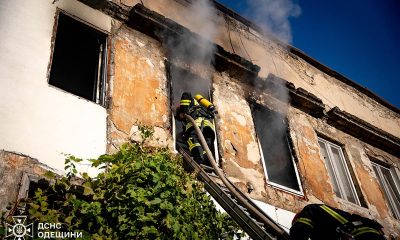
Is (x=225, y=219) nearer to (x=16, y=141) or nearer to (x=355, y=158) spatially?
(x=16, y=141)

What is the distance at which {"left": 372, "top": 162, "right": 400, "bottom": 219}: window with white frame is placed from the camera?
9.21m

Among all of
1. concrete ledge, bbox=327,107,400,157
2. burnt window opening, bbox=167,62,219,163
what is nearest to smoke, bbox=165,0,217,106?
burnt window opening, bbox=167,62,219,163

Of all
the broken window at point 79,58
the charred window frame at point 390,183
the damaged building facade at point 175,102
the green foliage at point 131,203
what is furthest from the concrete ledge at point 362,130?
the broken window at point 79,58

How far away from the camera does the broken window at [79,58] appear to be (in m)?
5.54

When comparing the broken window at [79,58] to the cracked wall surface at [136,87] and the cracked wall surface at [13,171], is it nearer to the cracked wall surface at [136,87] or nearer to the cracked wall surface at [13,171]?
the cracked wall surface at [136,87]

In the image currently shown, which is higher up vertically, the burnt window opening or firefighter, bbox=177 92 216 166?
the burnt window opening

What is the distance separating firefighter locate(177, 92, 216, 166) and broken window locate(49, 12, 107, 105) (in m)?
1.44

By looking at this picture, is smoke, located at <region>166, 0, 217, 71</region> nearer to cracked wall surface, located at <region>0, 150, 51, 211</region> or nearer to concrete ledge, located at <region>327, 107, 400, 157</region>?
cracked wall surface, located at <region>0, 150, 51, 211</region>

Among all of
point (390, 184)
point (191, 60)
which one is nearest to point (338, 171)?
point (390, 184)

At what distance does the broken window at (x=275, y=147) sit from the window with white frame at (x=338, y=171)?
4.20 feet

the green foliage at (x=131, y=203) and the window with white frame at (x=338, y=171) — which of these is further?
the window with white frame at (x=338, y=171)

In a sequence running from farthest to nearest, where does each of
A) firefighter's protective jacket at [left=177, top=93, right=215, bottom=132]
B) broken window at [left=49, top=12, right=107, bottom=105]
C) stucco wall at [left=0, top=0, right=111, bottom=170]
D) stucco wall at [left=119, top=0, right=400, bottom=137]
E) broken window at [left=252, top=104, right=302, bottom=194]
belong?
stucco wall at [left=119, top=0, right=400, bottom=137], broken window at [left=252, top=104, right=302, bottom=194], firefighter's protective jacket at [left=177, top=93, right=215, bottom=132], broken window at [left=49, top=12, right=107, bottom=105], stucco wall at [left=0, top=0, right=111, bottom=170]

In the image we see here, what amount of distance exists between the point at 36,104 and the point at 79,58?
307 cm

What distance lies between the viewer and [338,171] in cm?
857
